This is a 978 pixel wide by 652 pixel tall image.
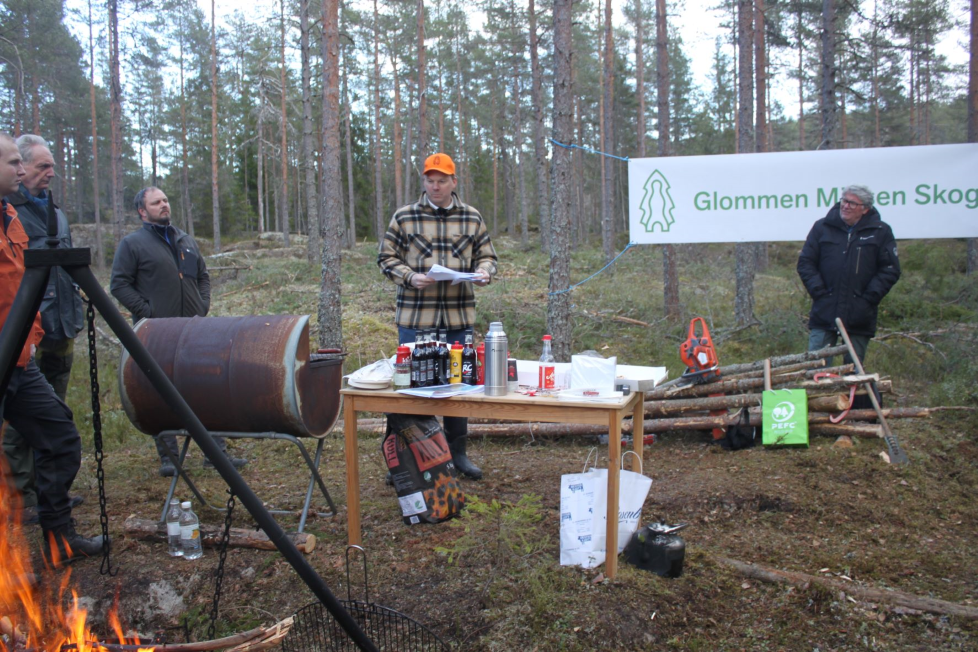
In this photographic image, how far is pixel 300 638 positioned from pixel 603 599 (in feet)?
4.30

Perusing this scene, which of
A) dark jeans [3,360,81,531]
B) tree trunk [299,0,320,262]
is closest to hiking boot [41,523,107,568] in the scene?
dark jeans [3,360,81,531]

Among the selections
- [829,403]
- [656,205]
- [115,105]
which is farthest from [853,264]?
[115,105]

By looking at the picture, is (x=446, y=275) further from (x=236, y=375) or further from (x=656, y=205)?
(x=656, y=205)

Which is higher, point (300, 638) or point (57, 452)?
point (57, 452)

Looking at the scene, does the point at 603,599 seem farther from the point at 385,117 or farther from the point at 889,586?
the point at 385,117

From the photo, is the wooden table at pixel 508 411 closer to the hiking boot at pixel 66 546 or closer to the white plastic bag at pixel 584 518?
the white plastic bag at pixel 584 518

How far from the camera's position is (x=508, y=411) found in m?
3.34

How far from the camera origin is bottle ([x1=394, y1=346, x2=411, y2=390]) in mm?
3535

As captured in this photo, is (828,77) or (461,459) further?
(828,77)

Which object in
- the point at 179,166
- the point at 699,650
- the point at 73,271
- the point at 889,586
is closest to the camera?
the point at 73,271

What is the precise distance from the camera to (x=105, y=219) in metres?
39.2

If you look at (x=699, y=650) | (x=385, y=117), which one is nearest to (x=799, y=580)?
(x=699, y=650)

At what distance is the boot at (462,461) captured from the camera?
185 inches

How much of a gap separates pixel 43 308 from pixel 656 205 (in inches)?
219
